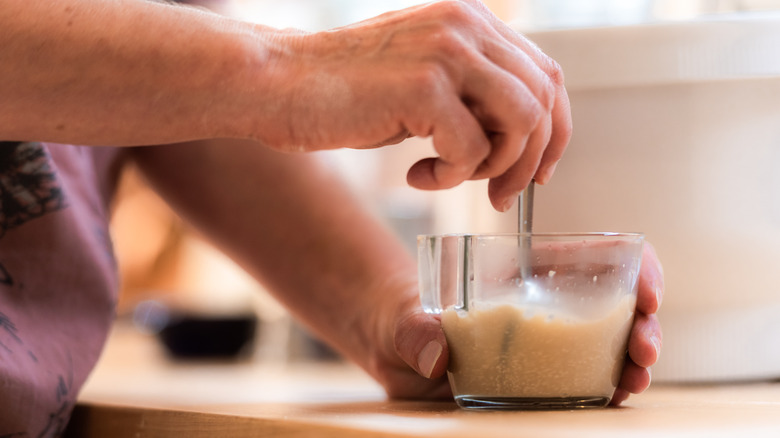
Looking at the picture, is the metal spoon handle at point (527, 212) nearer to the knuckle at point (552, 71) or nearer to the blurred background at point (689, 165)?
the knuckle at point (552, 71)

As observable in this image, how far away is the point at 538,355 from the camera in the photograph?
1.47ft

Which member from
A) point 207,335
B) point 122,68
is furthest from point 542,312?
point 207,335

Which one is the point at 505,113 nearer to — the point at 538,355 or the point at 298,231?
the point at 538,355

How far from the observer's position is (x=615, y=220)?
27.0 inches

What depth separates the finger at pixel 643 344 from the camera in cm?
48

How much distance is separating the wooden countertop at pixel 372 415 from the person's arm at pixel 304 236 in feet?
0.16

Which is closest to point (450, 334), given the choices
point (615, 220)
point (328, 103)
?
point (328, 103)

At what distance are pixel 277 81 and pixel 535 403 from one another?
0.22m

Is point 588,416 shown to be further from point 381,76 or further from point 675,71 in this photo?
point 675,71

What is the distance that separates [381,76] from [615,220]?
0.34m

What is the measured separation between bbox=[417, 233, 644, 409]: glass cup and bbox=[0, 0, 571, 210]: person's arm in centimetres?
5

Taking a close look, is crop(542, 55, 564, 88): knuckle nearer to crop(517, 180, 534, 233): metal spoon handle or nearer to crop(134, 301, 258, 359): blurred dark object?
crop(517, 180, 534, 233): metal spoon handle

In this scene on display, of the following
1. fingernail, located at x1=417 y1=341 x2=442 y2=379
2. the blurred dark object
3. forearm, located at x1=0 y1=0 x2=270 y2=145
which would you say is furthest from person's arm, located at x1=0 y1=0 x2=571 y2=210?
the blurred dark object

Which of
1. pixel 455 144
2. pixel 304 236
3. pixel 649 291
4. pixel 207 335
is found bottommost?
pixel 207 335
